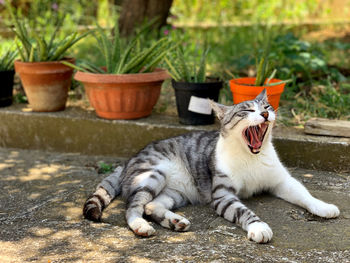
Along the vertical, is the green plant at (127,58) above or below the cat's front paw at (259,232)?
above

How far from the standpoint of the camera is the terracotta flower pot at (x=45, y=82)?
4715 millimetres

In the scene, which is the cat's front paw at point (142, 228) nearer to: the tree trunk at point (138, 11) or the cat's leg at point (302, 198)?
the cat's leg at point (302, 198)

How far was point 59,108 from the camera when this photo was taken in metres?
4.98

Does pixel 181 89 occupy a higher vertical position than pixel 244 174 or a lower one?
higher

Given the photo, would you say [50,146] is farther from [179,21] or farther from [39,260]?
[179,21]

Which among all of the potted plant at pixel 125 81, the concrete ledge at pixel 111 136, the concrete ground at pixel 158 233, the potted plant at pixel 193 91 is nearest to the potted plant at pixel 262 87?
the potted plant at pixel 193 91

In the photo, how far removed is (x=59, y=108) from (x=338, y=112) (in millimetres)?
2994

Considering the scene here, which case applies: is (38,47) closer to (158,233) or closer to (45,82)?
(45,82)

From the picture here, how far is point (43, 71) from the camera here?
4719 mm

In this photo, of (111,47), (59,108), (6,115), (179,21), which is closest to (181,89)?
(111,47)

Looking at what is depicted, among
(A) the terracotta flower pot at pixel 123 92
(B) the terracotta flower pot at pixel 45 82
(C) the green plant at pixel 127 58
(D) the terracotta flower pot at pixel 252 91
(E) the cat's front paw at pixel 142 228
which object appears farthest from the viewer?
(B) the terracotta flower pot at pixel 45 82

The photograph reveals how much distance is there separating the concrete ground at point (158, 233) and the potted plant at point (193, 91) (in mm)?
1071

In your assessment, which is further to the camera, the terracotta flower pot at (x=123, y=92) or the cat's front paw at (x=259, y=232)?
the terracotta flower pot at (x=123, y=92)

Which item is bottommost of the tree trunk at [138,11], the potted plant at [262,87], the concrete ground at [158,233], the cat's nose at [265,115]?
the concrete ground at [158,233]
